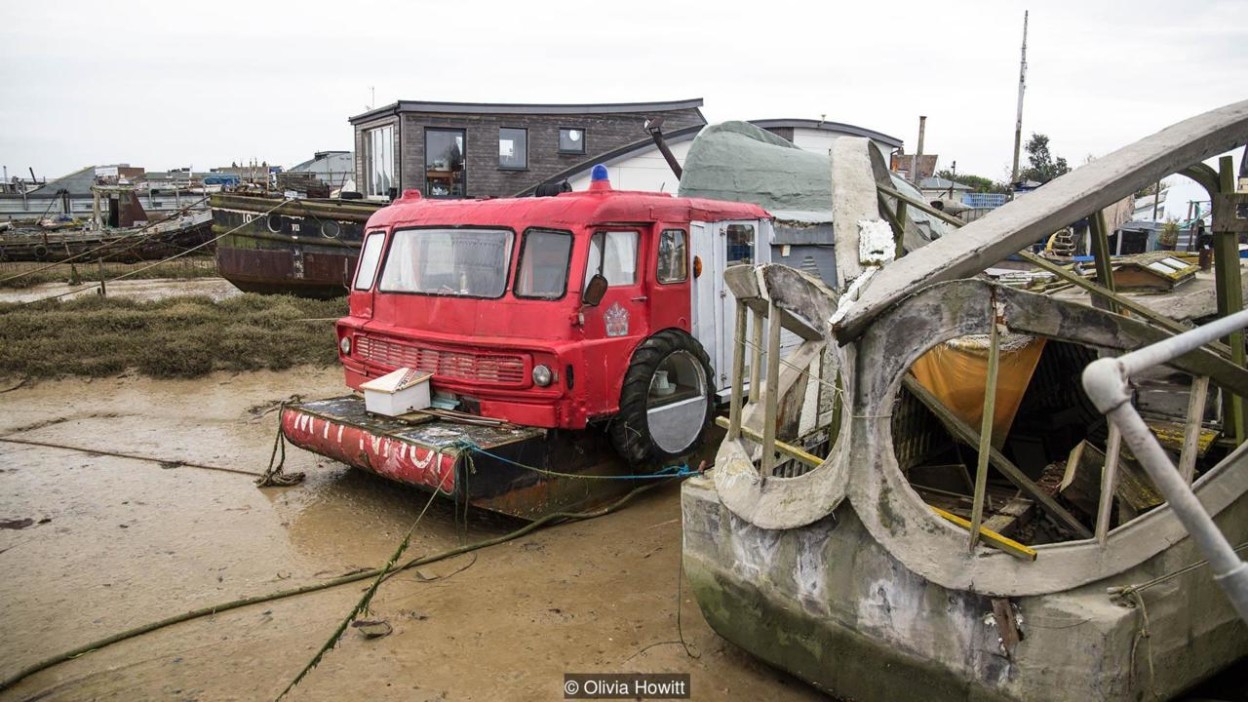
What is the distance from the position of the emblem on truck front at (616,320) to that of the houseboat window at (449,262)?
801 millimetres

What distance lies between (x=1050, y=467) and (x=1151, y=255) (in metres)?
2.39

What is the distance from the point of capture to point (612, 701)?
409 cm

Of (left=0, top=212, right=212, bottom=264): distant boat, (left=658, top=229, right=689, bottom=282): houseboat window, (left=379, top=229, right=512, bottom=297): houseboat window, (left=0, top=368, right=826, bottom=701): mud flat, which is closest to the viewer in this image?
(left=0, top=368, right=826, bottom=701): mud flat

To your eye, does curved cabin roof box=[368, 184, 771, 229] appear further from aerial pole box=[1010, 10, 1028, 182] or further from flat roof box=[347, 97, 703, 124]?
aerial pole box=[1010, 10, 1028, 182]

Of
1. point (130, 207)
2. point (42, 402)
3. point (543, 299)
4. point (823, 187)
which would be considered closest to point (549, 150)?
point (823, 187)

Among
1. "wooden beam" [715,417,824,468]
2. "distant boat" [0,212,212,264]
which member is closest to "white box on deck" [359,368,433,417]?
"wooden beam" [715,417,824,468]

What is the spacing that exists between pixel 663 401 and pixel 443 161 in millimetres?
12745

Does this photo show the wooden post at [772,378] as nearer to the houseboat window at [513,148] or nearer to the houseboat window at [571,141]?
the houseboat window at [513,148]

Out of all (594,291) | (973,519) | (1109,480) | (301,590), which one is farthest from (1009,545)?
(301,590)

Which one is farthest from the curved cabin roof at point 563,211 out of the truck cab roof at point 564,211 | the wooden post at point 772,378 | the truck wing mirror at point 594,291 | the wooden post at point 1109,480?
the wooden post at point 1109,480

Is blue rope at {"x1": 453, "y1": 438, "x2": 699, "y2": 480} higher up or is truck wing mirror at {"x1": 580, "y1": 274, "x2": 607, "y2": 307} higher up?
truck wing mirror at {"x1": 580, "y1": 274, "x2": 607, "y2": 307}

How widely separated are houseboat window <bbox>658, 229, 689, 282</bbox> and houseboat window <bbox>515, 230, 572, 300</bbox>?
86cm

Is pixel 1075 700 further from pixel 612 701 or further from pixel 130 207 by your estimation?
→ pixel 130 207

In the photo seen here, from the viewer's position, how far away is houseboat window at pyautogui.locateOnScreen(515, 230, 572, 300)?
6320mm
